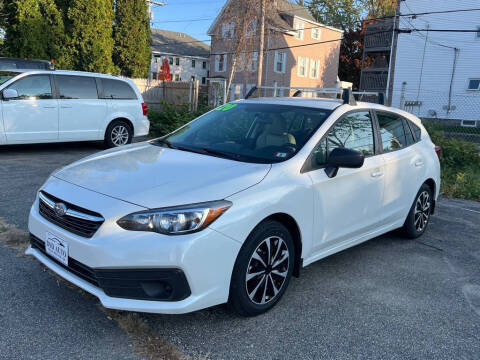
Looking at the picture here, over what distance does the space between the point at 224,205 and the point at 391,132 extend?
2695 millimetres

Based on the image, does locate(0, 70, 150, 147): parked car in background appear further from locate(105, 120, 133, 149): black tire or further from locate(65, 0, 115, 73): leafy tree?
locate(65, 0, 115, 73): leafy tree

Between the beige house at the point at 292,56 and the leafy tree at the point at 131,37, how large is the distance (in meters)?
14.1

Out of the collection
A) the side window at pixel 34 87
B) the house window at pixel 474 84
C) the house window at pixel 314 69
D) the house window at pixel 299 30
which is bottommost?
the side window at pixel 34 87

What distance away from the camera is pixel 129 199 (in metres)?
2.85

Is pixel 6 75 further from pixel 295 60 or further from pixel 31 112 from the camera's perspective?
pixel 295 60

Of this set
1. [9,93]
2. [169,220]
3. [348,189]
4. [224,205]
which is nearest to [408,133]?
[348,189]

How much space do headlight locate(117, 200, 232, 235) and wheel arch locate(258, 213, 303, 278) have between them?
0.63 meters

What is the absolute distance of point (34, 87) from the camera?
886cm

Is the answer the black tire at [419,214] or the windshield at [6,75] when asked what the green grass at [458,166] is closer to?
the black tire at [419,214]

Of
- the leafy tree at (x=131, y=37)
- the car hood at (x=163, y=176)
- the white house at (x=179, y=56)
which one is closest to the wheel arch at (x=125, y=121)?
the car hood at (x=163, y=176)

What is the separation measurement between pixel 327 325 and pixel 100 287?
1.66 metres

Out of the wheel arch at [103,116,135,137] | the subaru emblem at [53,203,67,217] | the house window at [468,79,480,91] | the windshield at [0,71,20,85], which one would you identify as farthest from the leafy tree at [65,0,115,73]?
the house window at [468,79,480,91]

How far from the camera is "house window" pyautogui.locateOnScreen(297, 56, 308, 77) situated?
35.3m

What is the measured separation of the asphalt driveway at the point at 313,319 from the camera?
2.84 metres
